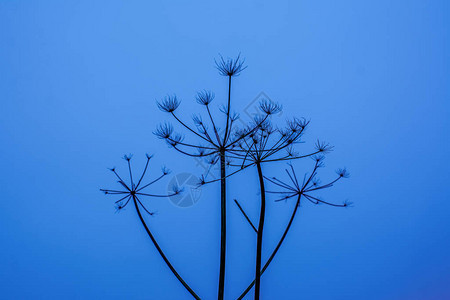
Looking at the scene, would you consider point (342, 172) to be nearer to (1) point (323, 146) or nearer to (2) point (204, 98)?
(1) point (323, 146)

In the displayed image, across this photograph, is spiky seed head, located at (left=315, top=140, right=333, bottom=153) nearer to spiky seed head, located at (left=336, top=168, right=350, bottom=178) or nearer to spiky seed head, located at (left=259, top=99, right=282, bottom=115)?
spiky seed head, located at (left=336, top=168, right=350, bottom=178)

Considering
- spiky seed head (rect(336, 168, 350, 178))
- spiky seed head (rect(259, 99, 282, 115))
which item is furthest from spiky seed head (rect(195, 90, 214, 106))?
spiky seed head (rect(336, 168, 350, 178))

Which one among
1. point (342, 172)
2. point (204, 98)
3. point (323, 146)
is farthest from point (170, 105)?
point (342, 172)

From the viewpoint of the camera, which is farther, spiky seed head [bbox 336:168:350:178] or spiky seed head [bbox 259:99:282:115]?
spiky seed head [bbox 336:168:350:178]

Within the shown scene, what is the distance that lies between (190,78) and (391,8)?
5.35ft

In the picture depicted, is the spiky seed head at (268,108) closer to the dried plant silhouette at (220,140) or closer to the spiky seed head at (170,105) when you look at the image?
the dried plant silhouette at (220,140)

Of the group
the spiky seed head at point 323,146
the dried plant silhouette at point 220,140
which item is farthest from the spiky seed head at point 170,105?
the spiky seed head at point 323,146

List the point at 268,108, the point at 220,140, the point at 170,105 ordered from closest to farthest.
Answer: the point at 268,108, the point at 170,105, the point at 220,140

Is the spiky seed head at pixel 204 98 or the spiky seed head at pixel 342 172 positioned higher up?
the spiky seed head at pixel 204 98

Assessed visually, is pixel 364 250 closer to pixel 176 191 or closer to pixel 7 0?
pixel 176 191

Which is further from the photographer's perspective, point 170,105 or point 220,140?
point 220,140

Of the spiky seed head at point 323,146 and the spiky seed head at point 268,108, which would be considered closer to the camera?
the spiky seed head at point 268,108

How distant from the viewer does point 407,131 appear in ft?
7.25

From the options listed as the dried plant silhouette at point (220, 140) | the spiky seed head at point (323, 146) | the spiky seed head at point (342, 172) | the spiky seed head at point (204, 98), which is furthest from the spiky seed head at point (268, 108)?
the spiky seed head at point (342, 172)
